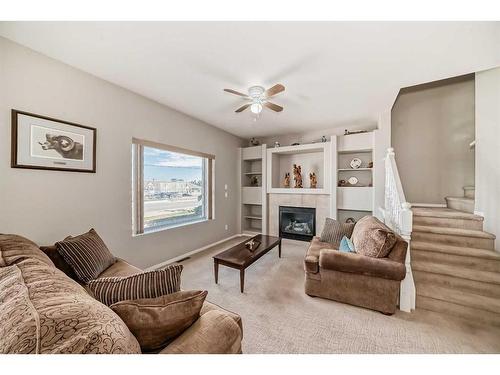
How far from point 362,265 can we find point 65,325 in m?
2.17

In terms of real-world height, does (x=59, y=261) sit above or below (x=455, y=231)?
below

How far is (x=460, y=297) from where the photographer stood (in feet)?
6.26

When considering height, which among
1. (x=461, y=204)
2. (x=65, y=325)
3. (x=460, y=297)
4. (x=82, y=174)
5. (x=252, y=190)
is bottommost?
(x=460, y=297)

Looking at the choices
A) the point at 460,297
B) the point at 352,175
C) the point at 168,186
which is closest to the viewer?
the point at 460,297

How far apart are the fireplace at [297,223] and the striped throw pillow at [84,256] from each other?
11.5 ft

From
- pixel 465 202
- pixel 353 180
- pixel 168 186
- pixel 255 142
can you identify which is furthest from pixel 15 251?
pixel 465 202

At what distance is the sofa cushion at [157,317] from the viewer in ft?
2.56

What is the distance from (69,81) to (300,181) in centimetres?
412

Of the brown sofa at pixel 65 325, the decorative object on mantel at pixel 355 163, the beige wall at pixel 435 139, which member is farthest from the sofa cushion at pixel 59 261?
the beige wall at pixel 435 139

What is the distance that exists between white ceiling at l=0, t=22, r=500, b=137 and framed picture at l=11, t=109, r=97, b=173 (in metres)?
0.66

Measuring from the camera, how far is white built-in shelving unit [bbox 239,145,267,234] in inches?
186

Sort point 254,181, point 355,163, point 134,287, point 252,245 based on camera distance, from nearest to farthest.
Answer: point 134,287
point 252,245
point 355,163
point 254,181

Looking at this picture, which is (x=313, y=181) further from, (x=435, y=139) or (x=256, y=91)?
(x=256, y=91)
